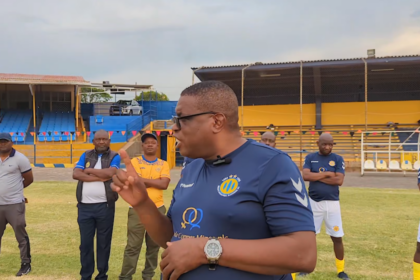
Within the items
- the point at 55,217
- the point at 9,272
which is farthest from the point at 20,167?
the point at 55,217

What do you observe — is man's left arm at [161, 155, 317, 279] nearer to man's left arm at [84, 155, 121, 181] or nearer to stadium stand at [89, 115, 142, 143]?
man's left arm at [84, 155, 121, 181]

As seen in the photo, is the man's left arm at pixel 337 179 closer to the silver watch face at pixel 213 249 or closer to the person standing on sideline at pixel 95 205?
the person standing on sideline at pixel 95 205

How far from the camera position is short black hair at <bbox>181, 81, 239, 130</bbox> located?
1.89 m

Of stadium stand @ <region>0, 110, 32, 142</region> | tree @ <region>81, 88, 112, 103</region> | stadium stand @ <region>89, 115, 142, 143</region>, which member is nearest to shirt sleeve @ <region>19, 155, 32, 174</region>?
stadium stand @ <region>89, 115, 142, 143</region>

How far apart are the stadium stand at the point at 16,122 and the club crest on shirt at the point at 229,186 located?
3175 centimetres

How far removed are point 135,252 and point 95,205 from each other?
0.88 meters

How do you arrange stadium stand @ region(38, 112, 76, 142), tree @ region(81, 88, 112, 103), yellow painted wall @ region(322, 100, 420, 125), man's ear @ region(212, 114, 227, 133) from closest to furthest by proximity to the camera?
man's ear @ region(212, 114, 227, 133) < yellow painted wall @ region(322, 100, 420, 125) < stadium stand @ region(38, 112, 76, 142) < tree @ region(81, 88, 112, 103)

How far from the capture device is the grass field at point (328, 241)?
5754 mm

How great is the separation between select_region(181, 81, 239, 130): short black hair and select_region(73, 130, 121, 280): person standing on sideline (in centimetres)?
348

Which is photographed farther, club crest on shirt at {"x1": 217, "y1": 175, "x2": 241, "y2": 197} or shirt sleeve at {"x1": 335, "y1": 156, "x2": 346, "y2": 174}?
shirt sleeve at {"x1": 335, "y1": 156, "x2": 346, "y2": 174}

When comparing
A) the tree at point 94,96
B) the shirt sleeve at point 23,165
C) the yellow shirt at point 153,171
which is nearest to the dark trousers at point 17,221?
the shirt sleeve at point 23,165

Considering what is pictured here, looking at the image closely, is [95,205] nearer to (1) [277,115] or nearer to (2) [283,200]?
(2) [283,200]

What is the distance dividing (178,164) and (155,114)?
744 cm

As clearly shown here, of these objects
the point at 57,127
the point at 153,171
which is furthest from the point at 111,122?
the point at 153,171
